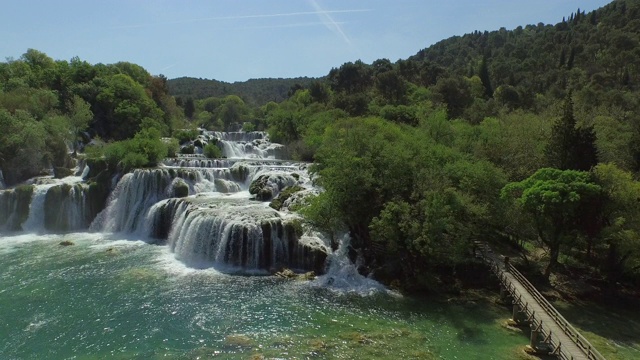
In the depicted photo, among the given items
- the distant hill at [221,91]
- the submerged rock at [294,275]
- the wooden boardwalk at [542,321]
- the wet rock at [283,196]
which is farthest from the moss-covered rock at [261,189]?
the distant hill at [221,91]

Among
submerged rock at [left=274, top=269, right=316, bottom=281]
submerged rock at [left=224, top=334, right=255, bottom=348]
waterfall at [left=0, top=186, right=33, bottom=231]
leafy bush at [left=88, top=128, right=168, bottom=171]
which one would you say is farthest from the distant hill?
submerged rock at [left=224, top=334, right=255, bottom=348]

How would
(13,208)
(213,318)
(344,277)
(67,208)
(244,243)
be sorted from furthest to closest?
(67,208) < (13,208) < (244,243) < (344,277) < (213,318)

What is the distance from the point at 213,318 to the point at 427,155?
15.5 metres

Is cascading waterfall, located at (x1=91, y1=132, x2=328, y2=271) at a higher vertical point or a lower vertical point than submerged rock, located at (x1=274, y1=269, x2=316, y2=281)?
higher

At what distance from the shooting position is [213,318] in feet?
62.7

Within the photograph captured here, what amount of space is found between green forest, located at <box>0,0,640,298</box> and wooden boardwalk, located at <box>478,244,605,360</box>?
2.69 metres

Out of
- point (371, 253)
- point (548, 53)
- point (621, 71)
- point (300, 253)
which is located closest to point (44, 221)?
point (300, 253)

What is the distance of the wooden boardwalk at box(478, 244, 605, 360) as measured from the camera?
1497 cm

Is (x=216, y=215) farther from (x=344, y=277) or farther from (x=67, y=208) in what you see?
(x=67, y=208)

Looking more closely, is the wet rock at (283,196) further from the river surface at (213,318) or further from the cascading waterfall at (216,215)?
the river surface at (213,318)

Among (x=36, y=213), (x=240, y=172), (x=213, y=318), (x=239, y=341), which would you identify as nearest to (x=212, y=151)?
(x=240, y=172)

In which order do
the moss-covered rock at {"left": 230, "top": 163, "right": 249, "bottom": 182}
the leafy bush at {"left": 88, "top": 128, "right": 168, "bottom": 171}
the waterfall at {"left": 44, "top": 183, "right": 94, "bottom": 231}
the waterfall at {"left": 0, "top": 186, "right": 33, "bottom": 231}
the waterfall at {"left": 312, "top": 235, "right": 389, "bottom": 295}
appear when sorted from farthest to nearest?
1. the moss-covered rock at {"left": 230, "top": 163, "right": 249, "bottom": 182}
2. the leafy bush at {"left": 88, "top": 128, "right": 168, "bottom": 171}
3. the waterfall at {"left": 44, "top": 183, "right": 94, "bottom": 231}
4. the waterfall at {"left": 0, "top": 186, "right": 33, "bottom": 231}
5. the waterfall at {"left": 312, "top": 235, "right": 389, "bottom": 295}

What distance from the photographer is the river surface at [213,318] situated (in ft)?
54.2

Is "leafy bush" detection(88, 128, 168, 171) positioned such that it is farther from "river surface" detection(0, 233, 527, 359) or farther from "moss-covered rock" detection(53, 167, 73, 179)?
"river surface" detection(0, 233, 527, 359)
